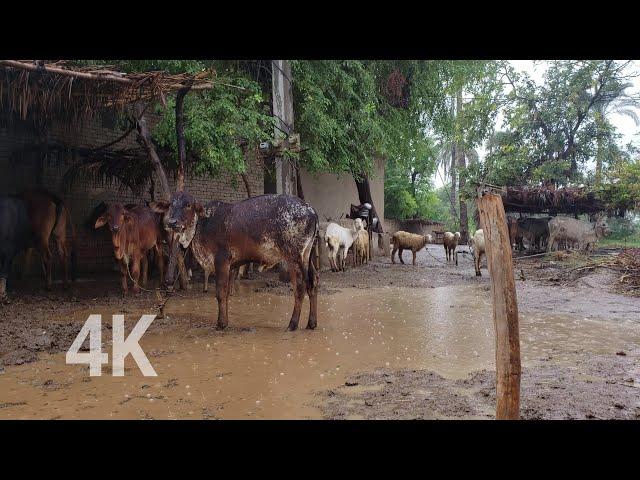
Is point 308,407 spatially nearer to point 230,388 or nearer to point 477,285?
point 230,388

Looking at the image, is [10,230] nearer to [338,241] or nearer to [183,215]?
[183,215]

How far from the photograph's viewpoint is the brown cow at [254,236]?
6328 mm

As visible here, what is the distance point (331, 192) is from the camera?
18.3 meters

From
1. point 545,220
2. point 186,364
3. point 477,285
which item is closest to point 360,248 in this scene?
point 477,285

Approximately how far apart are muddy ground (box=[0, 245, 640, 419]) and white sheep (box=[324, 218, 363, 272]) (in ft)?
14.7

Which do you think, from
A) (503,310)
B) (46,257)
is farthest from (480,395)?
(46,257)

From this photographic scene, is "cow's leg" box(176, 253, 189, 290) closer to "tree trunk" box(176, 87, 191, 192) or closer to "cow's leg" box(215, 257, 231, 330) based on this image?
"tree trunk" box(176, 87, 191, 192)

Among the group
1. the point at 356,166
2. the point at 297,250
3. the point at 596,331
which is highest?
the point at 356,166

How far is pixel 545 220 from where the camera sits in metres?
20.8

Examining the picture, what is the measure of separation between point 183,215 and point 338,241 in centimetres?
827

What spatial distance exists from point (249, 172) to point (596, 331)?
38.2 ft

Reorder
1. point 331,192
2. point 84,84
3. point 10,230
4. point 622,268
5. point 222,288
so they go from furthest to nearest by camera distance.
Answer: point 331,192
point 622,268
point 10,230
point 84,84
point 222,288

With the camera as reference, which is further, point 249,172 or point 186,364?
point 249,172


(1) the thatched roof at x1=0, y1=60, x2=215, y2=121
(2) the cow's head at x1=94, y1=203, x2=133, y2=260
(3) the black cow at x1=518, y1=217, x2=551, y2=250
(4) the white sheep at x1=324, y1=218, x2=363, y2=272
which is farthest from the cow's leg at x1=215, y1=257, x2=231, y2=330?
(3) the black cow at x1=518, y1=217, x2=551, y2=250
